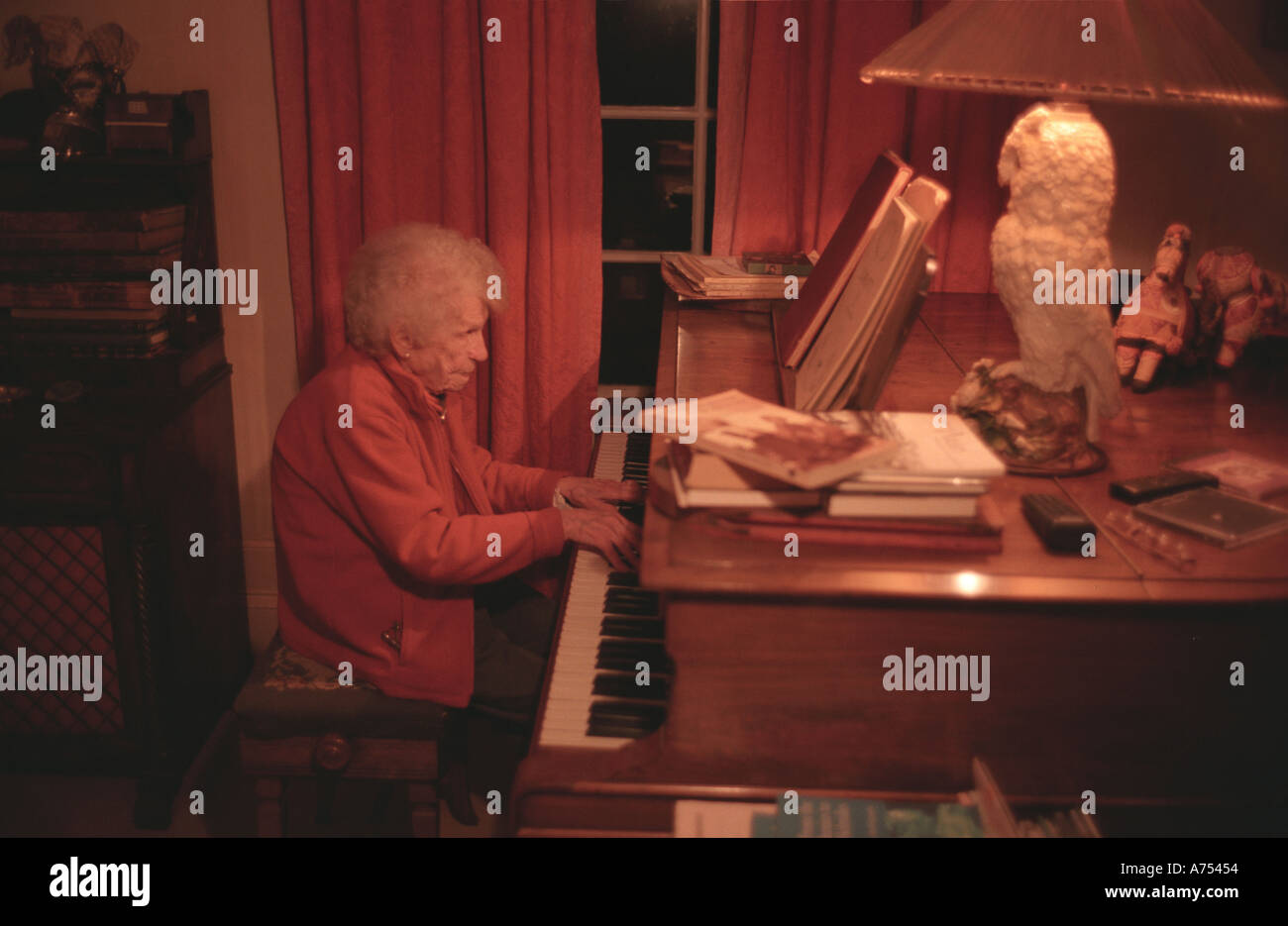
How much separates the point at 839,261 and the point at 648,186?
1169 millimetres

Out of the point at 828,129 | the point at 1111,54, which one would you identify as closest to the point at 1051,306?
the point at 1111,54

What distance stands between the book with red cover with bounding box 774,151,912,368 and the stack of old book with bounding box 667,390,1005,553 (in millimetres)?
492

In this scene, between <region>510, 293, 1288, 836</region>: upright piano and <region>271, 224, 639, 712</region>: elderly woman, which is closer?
<region>510, 293, 1288, 836</region>: upright piano

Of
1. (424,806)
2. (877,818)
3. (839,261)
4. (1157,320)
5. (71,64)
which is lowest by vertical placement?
(424,806)

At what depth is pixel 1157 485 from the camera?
1408 mm

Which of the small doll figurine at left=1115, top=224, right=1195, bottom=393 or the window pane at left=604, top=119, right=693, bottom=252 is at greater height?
the window pane at left=604, top=119, right=693, bottom=252

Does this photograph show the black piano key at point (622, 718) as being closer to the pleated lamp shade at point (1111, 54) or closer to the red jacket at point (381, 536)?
the red jacket at point (381, 536)

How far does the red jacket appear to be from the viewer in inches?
71.1

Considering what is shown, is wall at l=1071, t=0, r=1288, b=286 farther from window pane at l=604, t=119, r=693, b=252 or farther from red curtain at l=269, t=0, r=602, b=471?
red curtain at l=269, t=0, r=602, b=471

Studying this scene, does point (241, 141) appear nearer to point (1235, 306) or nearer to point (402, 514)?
point (402, 514)

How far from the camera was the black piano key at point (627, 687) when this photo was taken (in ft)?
4.98

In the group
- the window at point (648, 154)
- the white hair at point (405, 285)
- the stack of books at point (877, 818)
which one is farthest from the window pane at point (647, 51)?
the stack of books at point (877, 818)

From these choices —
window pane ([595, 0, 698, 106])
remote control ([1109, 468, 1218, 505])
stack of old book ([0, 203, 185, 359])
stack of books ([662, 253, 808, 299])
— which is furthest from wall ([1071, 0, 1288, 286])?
stack of old book ([0, 203, 185, 359])
